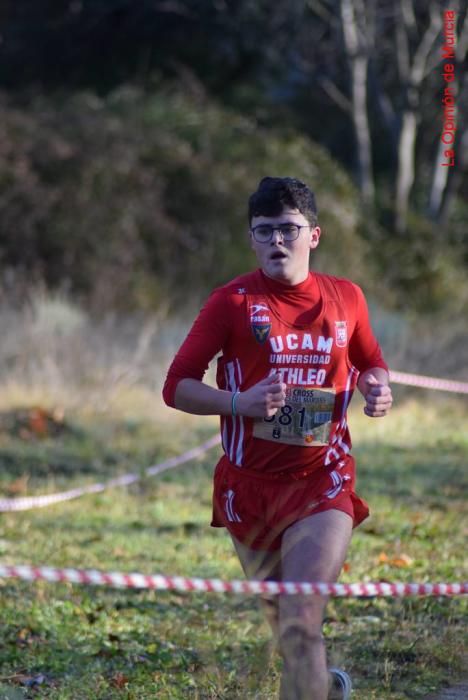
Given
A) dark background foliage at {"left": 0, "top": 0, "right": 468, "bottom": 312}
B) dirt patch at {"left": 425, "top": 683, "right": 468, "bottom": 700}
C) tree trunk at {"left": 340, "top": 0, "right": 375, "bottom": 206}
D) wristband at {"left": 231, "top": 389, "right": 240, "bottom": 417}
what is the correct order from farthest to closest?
tree trunk at {"left": 340, "top": 0, "right": 375, "bottom": 206} < dark background foliage at {"left": 0, "top": 0, "right": 468, "bottom": 312} < dirt patch at {"left": 425, "top": 683, "right": 468, "bottom": 700} < wristband at {"left": 231, "top": 389, "right": 240, "bottom": 417}

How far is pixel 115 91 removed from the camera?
2358 cm

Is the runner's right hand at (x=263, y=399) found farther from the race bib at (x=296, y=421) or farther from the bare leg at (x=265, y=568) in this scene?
the bare leg at (x=265, y=568)

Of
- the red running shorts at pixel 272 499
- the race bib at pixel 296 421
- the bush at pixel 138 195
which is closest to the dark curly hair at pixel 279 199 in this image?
the race bib at pixel 296 421

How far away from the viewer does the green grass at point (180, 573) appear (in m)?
5.01

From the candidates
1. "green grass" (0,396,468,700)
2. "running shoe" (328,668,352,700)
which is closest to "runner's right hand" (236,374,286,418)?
"running shoe" (328,668,352,700)

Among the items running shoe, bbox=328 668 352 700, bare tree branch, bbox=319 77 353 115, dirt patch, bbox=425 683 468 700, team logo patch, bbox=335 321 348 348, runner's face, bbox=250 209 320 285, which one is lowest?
dirt patch, bbox=425 683 468 700

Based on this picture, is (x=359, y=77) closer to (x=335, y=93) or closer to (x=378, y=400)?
(x=335, y=93)

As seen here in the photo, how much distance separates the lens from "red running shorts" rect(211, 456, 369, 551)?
411 centimetres

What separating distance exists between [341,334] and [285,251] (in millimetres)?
341

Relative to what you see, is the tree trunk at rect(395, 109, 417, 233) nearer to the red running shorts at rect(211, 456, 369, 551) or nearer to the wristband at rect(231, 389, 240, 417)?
the red running shorts at rect(211, 456, 369, 551)

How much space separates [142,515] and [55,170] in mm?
11095

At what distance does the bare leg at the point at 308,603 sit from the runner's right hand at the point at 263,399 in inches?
17.2

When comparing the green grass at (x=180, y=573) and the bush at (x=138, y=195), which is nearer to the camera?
the green grass at (x=180, y=573)

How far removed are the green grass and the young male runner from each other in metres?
0.78
